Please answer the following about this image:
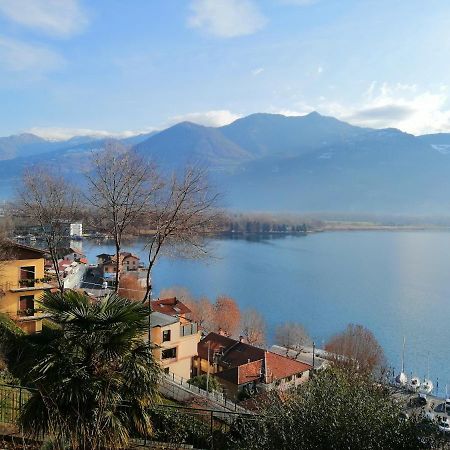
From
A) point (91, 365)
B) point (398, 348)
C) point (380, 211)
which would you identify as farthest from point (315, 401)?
point (380, 211)

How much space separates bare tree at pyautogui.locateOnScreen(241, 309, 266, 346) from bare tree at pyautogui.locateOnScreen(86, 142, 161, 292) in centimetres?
1818

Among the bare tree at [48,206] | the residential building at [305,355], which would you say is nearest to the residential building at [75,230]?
the bare tree at [48,206]

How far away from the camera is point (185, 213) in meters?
6.58

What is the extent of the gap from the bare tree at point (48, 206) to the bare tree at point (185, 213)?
1.77 metres

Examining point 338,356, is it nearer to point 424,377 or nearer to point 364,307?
point 424,377

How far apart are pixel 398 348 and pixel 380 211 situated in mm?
166264

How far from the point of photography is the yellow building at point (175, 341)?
39.0ft

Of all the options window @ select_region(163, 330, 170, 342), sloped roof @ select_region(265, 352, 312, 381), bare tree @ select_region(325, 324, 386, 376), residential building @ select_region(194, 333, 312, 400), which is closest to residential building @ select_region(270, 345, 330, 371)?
bare tree @ select_region(325, 324, 386, 376)

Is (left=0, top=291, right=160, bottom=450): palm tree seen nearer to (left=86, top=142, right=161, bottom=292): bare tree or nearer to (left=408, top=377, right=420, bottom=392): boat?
(left=86, top=142, right=161, bottom=292): bare tree

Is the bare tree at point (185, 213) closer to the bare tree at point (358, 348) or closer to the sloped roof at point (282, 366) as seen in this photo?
the sloped roof at point (282, 366)

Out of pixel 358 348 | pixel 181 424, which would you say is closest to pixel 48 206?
pixel 181 424

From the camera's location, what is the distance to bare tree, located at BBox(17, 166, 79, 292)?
7434 mm

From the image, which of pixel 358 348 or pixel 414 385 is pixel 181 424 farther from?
pixel 358 348

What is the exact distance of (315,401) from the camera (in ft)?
10.8
